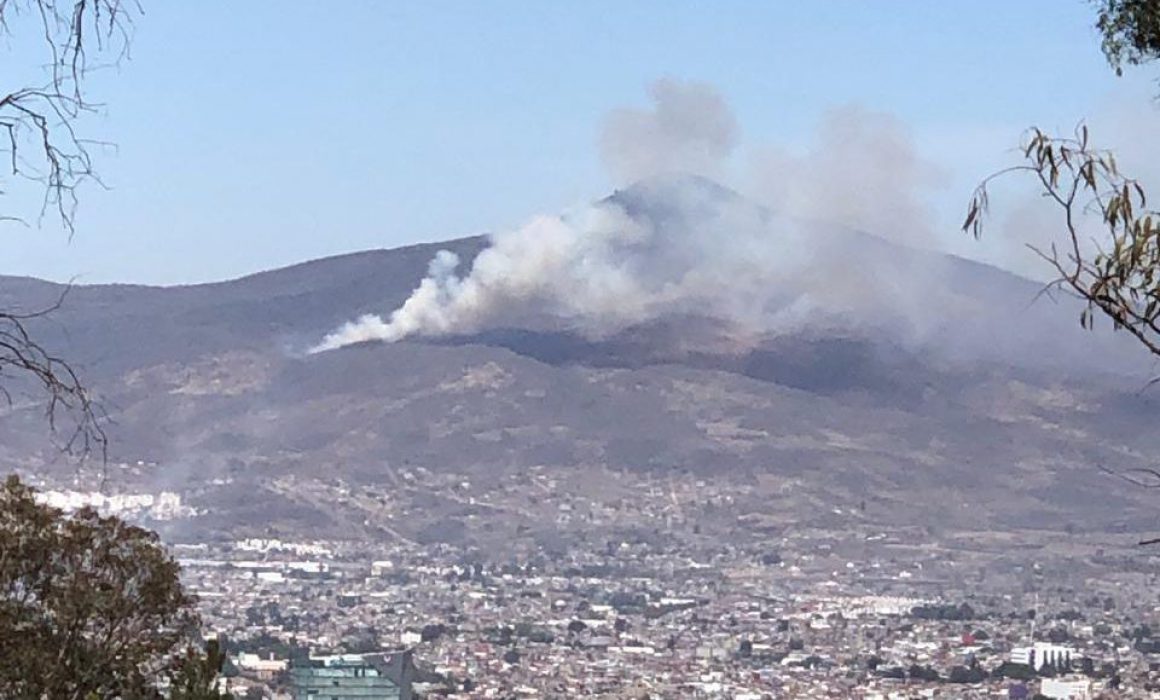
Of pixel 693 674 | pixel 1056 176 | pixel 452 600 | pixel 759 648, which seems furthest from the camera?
pixel 452 600

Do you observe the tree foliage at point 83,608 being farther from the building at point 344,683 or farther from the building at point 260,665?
the building at point 260,665

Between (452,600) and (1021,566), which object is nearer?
(452,600)

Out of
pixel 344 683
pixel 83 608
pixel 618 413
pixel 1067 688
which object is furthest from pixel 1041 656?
pixel 618 413

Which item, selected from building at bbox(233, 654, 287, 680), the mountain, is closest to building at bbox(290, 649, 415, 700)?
building at bbox(233, 654, 287, 680)

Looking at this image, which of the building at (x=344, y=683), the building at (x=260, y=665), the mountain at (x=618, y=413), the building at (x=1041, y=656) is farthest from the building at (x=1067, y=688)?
the mountain at (x=618, y=413)

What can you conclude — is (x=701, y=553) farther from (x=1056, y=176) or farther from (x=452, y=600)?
(x=1056, y=176)

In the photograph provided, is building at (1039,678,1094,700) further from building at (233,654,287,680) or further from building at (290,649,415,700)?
building at (290,649,415,700)

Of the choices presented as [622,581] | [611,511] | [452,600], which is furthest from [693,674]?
[611,511]
